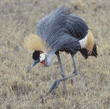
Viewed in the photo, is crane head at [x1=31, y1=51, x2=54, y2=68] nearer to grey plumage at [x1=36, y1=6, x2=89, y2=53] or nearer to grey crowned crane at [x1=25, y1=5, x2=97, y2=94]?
grey crowned crane at [x1=25, y1=5, x2=97, y2=94]

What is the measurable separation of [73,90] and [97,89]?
1.60 ft

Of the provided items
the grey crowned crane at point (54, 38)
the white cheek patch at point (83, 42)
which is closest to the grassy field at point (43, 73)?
the grey crowned crane at point (54, 38)

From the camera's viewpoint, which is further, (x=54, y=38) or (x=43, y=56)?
(x=54, y=38)

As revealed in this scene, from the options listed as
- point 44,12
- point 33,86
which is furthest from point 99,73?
point 44,12

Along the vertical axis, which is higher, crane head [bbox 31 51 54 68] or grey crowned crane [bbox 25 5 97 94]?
grey crowned crane [bbox 25 5 97 94]

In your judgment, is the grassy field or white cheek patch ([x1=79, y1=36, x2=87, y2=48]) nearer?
the grassy field

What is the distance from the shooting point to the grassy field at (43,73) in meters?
3.00

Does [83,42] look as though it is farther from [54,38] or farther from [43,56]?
[43,56]

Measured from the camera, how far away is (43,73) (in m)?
3.75

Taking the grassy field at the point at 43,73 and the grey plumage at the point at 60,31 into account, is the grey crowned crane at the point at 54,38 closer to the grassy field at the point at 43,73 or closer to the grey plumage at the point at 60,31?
the grey plumage at the point at 60,31

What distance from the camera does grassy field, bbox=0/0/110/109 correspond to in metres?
3.00

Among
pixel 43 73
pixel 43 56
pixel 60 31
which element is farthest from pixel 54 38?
pixel 43 73

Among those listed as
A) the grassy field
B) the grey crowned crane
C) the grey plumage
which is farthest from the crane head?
the grassy field

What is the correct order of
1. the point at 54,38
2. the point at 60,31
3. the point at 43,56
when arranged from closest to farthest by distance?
the point at 43,56 → the point at 54,38 → the point at 60,31
